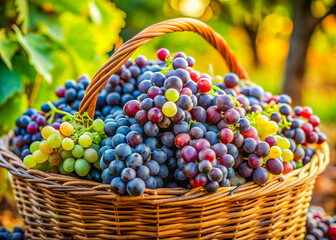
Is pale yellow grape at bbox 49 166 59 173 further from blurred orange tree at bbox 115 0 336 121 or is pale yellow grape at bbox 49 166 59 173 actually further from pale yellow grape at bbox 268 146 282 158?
blurred orange tree at bbox 115 0 336 121

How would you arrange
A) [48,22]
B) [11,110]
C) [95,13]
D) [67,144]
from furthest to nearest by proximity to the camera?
[95,13] → [48,22] → [11,110] → [67,144]

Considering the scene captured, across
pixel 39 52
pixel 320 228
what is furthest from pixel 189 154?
pixel 39 52

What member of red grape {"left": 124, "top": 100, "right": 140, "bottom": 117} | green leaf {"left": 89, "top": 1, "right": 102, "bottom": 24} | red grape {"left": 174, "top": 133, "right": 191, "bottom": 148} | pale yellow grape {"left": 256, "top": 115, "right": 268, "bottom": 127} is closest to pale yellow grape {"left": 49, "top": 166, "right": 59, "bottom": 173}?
red grape {"left": 124, "top": 100, "right": 140, "bottom": 117}

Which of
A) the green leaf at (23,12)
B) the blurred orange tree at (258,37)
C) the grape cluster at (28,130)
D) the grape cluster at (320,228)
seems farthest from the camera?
the blurred orange tree at (258,37)

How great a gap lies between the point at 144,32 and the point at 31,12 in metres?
1.37

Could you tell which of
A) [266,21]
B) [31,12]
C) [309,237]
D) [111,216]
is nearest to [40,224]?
[111,216]

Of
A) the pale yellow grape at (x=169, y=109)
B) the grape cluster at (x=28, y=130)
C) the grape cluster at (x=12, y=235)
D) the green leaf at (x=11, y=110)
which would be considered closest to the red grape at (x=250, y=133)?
the pale yellow grape at (x=169, y=109)

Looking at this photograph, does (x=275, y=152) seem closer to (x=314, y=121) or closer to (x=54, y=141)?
(x=314, y=121)

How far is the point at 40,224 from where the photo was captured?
105 cm

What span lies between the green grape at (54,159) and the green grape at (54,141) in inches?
1.8

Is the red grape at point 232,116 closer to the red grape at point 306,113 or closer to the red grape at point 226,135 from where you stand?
the red grape at point 226,135

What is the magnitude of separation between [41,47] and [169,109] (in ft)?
4.12

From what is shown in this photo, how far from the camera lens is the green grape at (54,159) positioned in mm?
980

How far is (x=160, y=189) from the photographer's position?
2.81 ft
